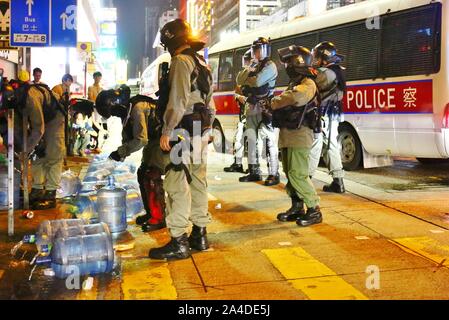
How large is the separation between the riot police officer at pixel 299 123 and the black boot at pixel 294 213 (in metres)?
0.15

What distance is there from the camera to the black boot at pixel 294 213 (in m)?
6.10

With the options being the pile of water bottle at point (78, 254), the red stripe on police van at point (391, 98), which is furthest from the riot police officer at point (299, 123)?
the red stripe on police van at point (391, 98)

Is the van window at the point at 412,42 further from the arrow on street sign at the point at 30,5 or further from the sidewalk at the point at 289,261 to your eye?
the arrow on street sign at the point at 30,5

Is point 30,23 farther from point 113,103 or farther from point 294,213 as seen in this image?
point 294,213

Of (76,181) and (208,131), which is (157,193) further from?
(76,181)

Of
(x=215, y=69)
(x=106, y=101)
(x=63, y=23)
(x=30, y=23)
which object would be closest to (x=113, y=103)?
(x=106, y=101)

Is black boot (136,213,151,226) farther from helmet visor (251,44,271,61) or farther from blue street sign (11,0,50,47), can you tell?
blue street sign (11,0,50,47)

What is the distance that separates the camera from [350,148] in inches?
414

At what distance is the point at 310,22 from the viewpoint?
1165 centimetres

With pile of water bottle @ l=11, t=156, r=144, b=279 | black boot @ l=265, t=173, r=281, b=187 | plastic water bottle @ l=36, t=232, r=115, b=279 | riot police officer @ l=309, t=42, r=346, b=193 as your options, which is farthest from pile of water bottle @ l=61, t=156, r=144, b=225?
riot police officer @ l=309, t=42, r=346, b=193

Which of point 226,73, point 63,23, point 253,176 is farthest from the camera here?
point 226,73

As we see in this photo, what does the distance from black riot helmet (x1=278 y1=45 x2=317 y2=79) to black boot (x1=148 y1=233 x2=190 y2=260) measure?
227 centimetres

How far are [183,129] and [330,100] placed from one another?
337 centimetres
